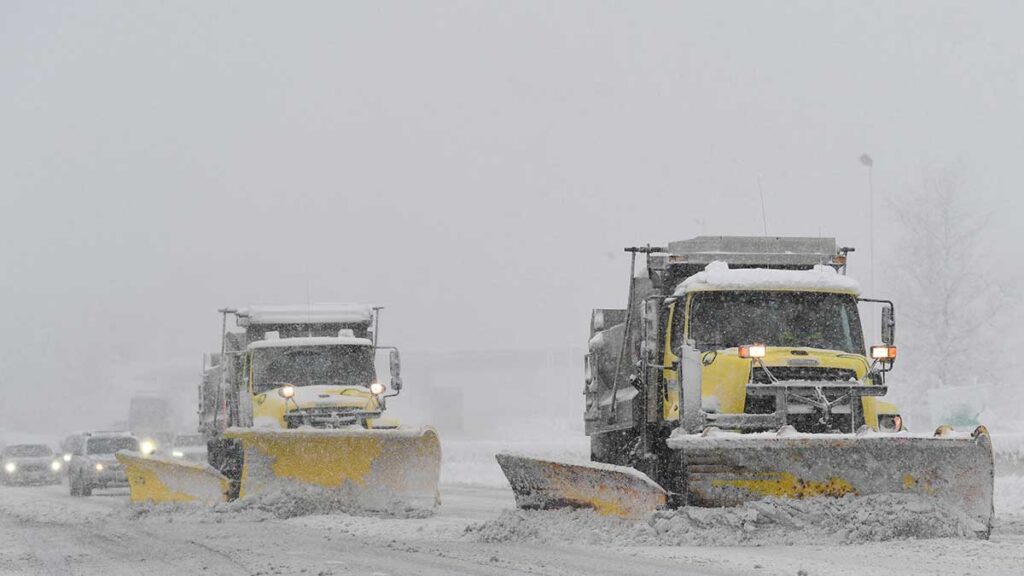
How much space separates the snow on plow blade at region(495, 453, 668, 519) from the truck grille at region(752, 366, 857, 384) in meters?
1.51

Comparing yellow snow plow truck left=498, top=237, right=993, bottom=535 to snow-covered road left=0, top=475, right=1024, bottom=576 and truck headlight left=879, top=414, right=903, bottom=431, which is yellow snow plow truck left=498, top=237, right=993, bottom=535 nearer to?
truck headlight left=879, top=414, right=903, bottom=431

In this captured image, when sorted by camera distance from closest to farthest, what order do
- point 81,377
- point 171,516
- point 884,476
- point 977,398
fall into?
point 884,476 → point 171,516 → point 977,398 → point 81,377

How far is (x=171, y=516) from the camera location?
675 inches

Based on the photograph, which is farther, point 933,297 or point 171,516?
point 933,297

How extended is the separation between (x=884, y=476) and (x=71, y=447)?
24204mm

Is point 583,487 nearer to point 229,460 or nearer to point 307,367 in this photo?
point 307,367

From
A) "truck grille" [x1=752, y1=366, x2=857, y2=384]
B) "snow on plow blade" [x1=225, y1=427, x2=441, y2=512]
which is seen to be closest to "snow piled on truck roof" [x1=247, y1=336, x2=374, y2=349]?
"snow on plow blade" [x1=225, y1=427, x2=441, y2=512]

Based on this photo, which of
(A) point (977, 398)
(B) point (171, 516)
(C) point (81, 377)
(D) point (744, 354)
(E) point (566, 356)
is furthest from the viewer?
(C) point (81, 377)

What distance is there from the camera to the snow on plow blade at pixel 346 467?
17078 mm

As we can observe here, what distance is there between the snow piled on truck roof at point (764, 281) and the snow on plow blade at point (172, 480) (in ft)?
22.2

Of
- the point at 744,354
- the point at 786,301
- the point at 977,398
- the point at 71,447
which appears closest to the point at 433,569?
the point at 744,354

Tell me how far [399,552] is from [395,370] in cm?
705

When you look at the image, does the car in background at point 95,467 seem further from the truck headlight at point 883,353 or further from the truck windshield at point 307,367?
the truck headlight at point 883,353

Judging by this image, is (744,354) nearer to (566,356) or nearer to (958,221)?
(958,221)
